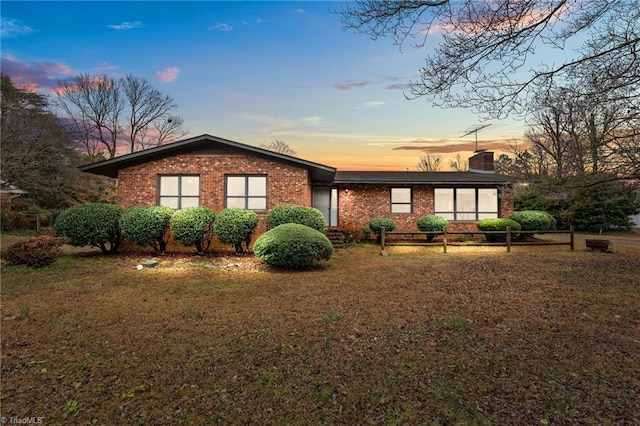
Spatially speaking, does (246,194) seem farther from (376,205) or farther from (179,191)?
(376,205)

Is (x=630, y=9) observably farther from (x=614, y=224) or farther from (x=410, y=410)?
(x=614, y=224)

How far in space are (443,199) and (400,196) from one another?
2318mm

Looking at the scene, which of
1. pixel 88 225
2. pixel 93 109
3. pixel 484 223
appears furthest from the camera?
pixel 93 109

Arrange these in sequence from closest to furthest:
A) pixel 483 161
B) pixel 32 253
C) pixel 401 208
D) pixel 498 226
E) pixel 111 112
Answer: pixel 32 253 → pixel 498 226 → pixel 401 208 → pixel 483 161 → pixel 111 112

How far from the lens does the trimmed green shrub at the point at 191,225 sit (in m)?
10.6

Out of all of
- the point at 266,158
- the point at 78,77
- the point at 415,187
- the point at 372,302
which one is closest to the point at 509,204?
the point at 415,187

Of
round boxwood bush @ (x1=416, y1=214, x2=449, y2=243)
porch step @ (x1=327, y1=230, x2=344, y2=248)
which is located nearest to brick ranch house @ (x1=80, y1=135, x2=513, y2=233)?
porch step @ (x1=327, y1=230, x2=344, y2=248)

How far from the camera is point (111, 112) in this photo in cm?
2752

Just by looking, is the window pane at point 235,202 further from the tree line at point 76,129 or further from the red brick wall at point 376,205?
the tree line at point 76,129

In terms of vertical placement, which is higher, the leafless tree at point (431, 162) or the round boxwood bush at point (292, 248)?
the leafless tree at point (431, 162)

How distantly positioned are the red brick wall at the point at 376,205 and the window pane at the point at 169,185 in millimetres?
8110

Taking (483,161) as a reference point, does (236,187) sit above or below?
below

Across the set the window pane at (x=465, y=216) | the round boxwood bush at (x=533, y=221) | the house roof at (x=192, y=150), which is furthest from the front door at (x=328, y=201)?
the round boxwood bush at (x=533, y=221)

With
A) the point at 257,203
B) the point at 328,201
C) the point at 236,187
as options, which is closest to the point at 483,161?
the point at 328,201
